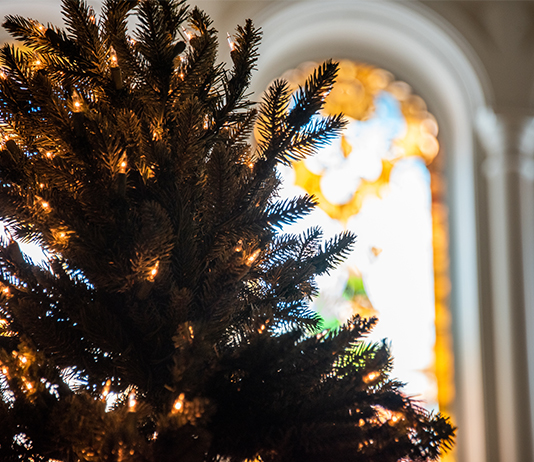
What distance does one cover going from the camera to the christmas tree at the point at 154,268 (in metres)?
0.48

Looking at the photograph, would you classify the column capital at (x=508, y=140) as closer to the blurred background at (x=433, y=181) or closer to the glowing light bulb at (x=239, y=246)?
the blurred background at (x=433, y=181)

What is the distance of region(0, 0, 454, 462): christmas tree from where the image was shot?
1.59 feet

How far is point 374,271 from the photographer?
213cm

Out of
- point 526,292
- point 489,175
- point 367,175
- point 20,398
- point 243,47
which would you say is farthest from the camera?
point 367,175

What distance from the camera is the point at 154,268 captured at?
1.59 ft

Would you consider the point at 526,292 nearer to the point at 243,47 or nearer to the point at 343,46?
the point at 343,46

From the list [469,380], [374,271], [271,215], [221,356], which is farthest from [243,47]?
[469,380]

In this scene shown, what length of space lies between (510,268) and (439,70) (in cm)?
95

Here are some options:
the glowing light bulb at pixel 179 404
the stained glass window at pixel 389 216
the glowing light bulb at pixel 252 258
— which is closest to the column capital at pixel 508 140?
the stained glass window at pixel 389 216

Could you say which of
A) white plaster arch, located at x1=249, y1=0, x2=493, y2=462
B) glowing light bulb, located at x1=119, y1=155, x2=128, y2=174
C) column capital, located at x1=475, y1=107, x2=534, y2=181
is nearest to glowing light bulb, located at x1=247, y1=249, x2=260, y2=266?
glowing light bulb, located at x1=119, y1=155, x2=128, y2=174

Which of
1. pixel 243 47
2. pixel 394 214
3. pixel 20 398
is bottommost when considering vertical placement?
pixel 20 398

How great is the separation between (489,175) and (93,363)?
1971mm

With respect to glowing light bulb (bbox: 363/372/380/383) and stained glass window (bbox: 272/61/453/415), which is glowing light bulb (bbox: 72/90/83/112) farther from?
stained glass window (bbox: 272/61/453/415)

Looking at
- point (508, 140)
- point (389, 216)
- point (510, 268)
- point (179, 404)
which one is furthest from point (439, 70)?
point (179, 404)
